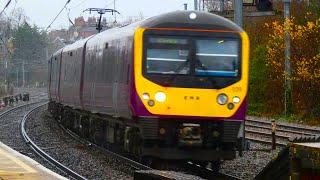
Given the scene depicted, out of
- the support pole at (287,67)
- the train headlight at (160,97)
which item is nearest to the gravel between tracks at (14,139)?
the train headlight at (160,97)

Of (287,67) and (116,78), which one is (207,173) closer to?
(116,78)

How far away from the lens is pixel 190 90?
11727mm

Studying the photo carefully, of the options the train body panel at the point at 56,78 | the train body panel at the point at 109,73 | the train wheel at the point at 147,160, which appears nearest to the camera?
the train wheel at the point at 147,160

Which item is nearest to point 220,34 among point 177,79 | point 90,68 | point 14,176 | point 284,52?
point 177,79

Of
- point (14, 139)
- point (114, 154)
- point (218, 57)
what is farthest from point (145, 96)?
point (14, 139)

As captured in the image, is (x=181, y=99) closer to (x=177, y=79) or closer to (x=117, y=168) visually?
(x=177, y=79)

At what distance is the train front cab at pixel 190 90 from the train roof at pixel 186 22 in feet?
0.34

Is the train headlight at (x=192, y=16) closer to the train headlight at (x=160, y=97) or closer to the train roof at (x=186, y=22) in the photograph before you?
the train roof at (x=186, y=22)

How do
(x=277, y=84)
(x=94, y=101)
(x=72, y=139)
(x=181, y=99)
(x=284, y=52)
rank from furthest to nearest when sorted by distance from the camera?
(x=277, y=84), (x=284, y=52), (x=72, y=139), (x=94, y=101), (x=181, y=99)

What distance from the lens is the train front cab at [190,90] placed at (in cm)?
1167

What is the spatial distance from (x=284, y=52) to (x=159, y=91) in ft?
65.5

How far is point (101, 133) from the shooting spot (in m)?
17.1

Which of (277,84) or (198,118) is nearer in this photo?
(198,118)

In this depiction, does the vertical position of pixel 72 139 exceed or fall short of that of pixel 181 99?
it falls short
